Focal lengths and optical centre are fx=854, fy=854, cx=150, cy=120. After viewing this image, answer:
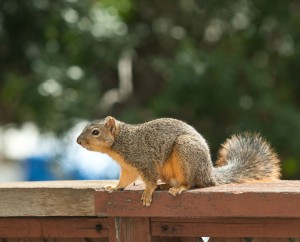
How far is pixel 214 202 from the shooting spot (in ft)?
9.43

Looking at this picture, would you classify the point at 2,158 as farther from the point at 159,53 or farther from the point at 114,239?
the point at 114,239

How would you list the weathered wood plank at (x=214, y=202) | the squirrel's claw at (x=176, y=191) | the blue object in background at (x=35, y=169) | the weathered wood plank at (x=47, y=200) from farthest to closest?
1. the blue object in background at (x=35, y=169)
2. the weathered wood plank at (x=47, y=200)
3. the squirrel's claw at (x=176, y=191)
4. the weathered wood plank at (x=214, y=202)

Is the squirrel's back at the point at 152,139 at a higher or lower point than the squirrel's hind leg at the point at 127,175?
higher

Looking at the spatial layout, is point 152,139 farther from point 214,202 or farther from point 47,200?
point 214,202

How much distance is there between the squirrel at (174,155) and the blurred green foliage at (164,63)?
391 centimetres

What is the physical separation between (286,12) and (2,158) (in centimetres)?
959

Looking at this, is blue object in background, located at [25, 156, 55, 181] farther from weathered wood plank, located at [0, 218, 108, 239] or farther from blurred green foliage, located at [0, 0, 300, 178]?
weathered wood plank, located at [0, 218, 108, 239]

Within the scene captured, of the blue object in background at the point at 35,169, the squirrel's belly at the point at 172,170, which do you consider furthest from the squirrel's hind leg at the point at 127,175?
the blue object in background at the point at 35,169

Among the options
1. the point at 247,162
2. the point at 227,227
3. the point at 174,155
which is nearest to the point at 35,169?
the point at 247,162

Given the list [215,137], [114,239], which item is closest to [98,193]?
[114,239]

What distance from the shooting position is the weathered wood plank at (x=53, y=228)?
3.17 meters

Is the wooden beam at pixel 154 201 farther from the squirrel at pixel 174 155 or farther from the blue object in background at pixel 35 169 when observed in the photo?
the blue object in background at pixel 35 169

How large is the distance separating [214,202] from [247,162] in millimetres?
782

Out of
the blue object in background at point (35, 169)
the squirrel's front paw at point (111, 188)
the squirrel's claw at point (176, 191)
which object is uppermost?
the blue object in background at point (35, 169)
